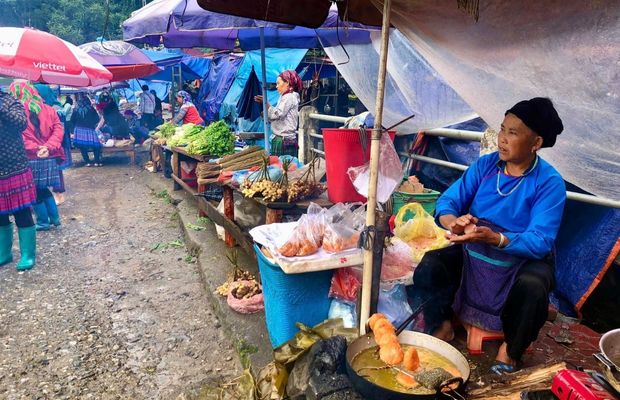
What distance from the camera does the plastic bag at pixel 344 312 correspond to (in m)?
3.01

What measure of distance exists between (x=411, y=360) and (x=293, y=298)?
40.3 inches

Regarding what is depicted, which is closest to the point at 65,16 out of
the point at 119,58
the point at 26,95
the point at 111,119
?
the point at 111,119

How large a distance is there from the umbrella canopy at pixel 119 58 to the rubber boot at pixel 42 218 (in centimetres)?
501

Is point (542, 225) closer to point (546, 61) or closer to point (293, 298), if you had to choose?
point (546, 61)

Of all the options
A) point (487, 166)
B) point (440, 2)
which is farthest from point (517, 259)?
point (440, 2)

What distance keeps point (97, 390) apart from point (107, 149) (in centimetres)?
1138

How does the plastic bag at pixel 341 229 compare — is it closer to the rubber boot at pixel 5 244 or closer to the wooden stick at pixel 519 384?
the wooden stick at pixel 519 384

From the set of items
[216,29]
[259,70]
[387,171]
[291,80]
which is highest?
[216,29]

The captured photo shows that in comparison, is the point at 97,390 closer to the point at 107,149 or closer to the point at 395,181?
the point at 395,181

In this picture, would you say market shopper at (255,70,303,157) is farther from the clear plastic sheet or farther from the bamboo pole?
the bamboo pole

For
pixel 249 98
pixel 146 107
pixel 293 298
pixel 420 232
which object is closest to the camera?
pixel 293 298

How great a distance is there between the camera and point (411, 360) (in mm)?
2254

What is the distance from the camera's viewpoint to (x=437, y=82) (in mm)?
4141

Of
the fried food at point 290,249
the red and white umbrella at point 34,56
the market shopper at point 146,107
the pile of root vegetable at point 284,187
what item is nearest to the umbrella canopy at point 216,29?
the red and white umbrella at point 34,56
